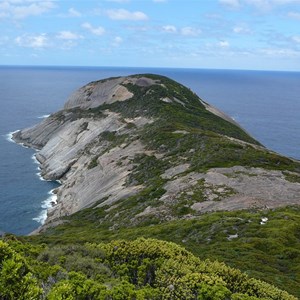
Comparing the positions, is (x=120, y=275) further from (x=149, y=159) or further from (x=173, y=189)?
(x=149, y=159)

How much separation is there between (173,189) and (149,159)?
883 inches

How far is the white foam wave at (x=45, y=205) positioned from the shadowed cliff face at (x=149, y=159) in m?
1.78

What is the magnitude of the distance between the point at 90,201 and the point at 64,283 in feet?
193

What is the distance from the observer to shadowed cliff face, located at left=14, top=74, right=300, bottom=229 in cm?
5781

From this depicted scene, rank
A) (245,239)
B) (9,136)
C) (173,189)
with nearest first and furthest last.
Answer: (245,239) < (173,189) < (9,136)

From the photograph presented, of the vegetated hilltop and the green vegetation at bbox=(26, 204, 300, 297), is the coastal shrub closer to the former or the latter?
the vegetated hilltop

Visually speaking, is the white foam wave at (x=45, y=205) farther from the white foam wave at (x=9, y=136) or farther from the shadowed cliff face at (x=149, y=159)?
the white foam wave at (x=9, y=136)

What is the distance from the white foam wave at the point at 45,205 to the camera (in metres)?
80.6

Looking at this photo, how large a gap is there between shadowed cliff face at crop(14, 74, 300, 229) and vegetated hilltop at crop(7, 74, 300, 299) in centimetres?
29

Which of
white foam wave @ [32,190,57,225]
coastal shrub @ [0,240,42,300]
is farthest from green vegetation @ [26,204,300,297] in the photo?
white foam wave @ [32,190,57,225]

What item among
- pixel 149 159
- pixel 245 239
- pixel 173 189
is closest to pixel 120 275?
pixel 245 239

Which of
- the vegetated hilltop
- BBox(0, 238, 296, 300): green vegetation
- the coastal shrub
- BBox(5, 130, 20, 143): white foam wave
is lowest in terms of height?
BBox(5, 130, 20, 143): white foam wave

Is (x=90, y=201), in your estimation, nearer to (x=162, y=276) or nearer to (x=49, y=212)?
(x=49, y=212)

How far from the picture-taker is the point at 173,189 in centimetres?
6284
